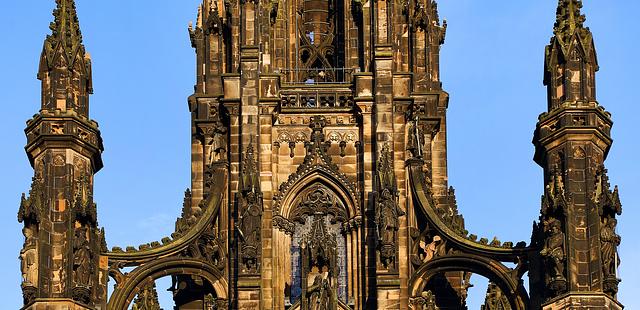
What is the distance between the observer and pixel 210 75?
7556 centimetres

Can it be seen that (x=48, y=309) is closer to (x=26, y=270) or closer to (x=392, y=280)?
(x=26, y=270)

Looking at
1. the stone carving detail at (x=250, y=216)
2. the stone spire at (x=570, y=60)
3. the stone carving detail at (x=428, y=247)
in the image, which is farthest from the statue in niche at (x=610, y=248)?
the stone carving detail at (x=250, y=216)

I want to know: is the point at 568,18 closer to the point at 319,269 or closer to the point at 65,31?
the point at 319,269

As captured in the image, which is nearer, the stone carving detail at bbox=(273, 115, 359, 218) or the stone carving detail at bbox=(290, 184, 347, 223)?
the stone carving detail at bbox=(273, 115, 359, 218)

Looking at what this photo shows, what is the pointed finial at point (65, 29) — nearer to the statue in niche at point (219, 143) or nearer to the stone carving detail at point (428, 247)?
the statue in niche at point (219, 143)

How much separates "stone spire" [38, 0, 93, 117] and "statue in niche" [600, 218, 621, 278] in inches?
451

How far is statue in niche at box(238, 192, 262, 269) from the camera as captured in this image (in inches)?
2803

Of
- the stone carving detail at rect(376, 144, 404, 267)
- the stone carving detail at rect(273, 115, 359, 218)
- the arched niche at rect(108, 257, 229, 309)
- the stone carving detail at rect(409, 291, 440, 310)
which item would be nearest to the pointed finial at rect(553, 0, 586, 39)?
the stone carving detail at rect(376, 144, 404, 267)

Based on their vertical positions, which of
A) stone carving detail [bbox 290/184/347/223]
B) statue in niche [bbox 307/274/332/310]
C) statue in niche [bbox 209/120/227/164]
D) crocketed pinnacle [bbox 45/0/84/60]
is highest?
crocketed pinnacle [bbox 45/0/84/60]

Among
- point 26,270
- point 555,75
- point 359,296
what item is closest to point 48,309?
point 26,270

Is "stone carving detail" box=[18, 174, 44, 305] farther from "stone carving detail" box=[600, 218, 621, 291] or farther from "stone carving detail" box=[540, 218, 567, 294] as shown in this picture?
"stone carving detail" box=[600, 218, 621, 291]

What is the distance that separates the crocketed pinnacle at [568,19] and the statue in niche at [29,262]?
12.3m

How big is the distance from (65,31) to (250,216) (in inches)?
235

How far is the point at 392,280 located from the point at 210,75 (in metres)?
7.38
